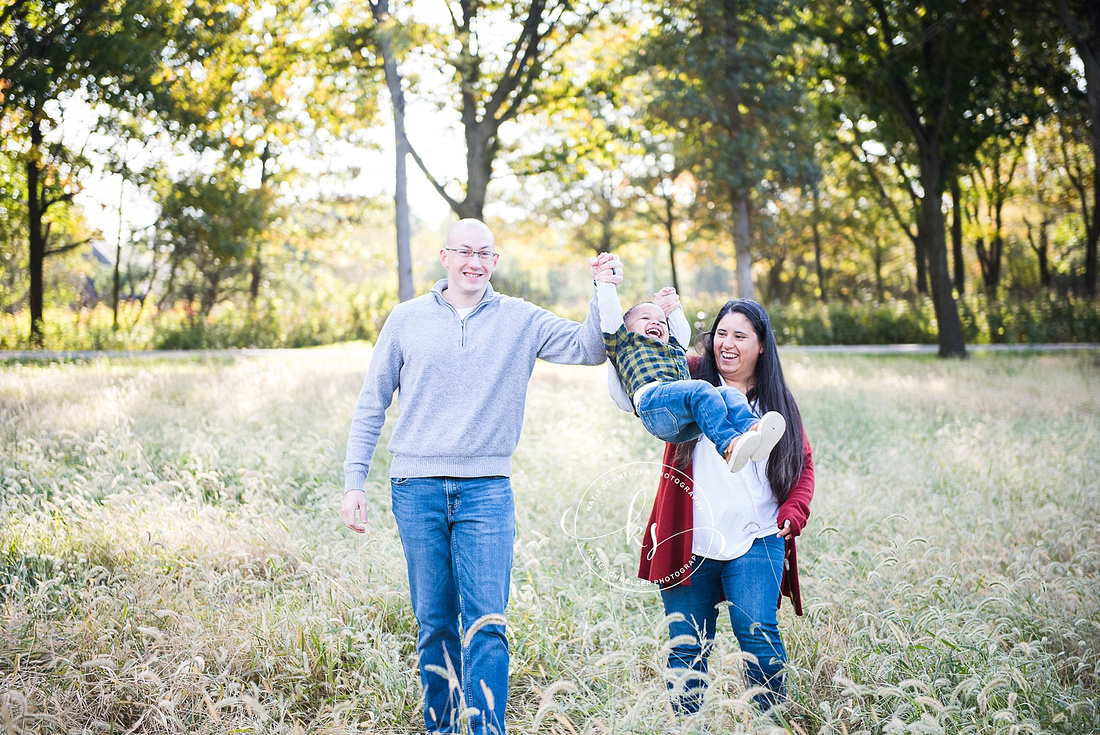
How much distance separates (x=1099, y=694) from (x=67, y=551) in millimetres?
5807

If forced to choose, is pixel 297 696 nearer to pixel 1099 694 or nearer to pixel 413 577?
pixel 413 577

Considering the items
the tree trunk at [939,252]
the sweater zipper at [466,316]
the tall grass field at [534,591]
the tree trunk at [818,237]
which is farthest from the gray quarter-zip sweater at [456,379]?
the tree trunk at [818,237]

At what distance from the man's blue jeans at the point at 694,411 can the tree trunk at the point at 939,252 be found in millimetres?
19905

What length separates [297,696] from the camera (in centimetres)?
382

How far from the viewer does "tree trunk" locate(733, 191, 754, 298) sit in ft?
75.8

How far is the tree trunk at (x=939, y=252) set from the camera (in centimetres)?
2077

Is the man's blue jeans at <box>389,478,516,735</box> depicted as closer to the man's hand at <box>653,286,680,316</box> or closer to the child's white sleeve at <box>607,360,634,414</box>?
the child's white sleeve at <box>607,360,634,414</box>

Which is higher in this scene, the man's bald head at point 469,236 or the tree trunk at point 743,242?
the tree trunk at point 743,242

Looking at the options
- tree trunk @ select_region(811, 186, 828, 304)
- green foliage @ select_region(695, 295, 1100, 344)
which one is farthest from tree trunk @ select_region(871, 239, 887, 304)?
green foliage @ select_region(695, 295, 1100, 344)

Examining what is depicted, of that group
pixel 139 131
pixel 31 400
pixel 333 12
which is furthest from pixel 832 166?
pixel 31 400

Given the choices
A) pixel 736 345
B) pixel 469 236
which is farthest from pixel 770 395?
pixel 469 236

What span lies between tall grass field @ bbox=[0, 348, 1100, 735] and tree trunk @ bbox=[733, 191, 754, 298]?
13934 millimetres

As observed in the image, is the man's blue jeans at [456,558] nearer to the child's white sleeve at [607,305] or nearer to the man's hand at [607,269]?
the child's white sleeve at [607,305]

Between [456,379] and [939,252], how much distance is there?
814 inches
